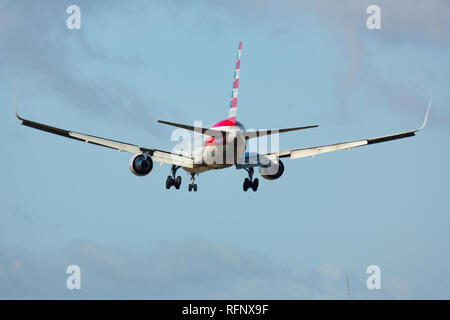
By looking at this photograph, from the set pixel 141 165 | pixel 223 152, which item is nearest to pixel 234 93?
pixel 223 152

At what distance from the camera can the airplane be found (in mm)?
74375

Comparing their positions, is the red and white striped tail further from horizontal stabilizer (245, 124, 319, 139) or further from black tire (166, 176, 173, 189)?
black tire (166, 176, 173, 189)

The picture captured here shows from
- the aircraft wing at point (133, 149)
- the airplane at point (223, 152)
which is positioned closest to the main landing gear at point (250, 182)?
the airplane at point (223, 152)

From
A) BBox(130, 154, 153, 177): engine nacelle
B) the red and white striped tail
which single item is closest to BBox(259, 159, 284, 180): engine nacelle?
the red and white striped tail

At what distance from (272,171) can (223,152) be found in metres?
8.50

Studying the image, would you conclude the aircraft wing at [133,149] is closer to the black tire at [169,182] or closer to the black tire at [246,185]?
the black tire at [169,182]

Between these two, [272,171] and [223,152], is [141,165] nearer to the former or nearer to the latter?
[223,152]

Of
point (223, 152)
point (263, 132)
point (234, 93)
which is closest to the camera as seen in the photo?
point (263, 132)

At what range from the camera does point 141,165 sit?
267 feet
